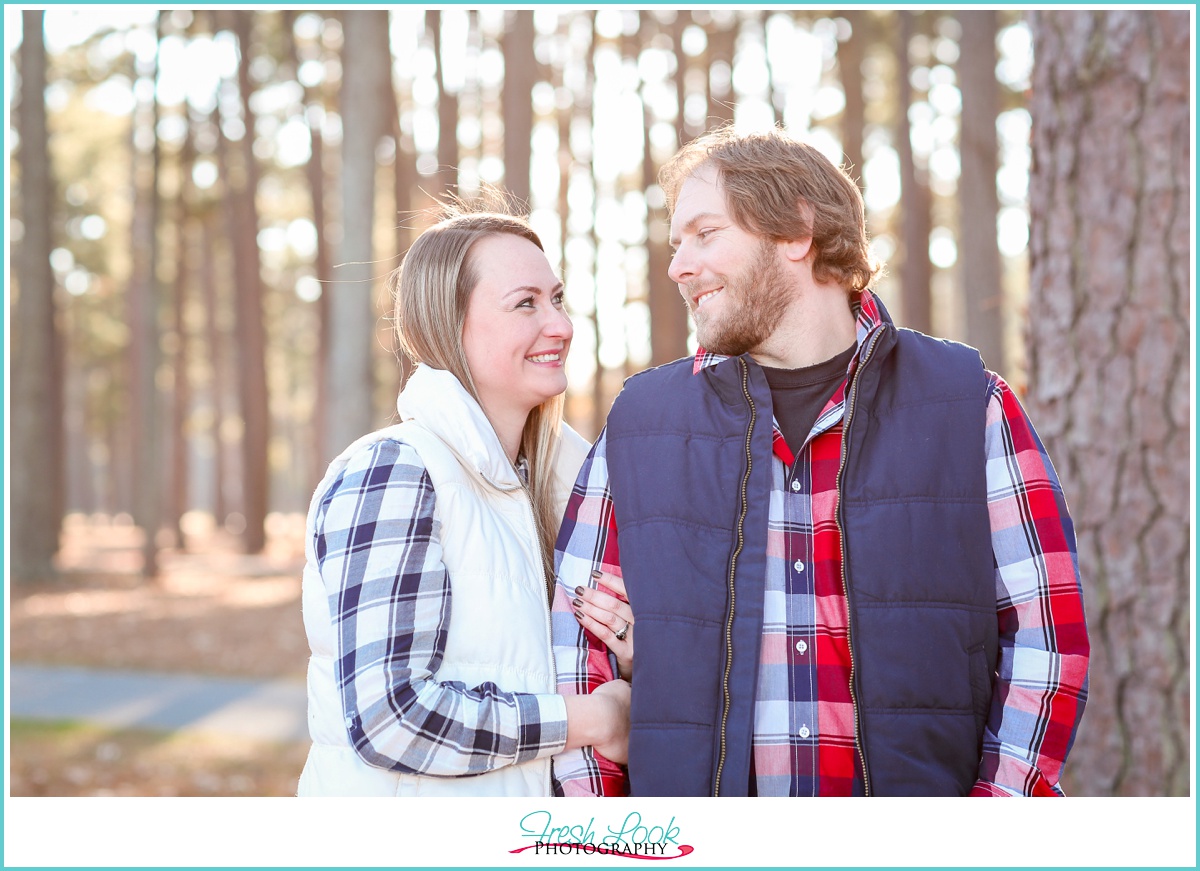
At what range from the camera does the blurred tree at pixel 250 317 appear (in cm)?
1811

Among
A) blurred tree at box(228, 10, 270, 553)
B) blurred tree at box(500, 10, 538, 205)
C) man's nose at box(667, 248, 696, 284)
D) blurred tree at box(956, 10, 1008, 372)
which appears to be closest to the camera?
man's nose at box(667, 248, 696, 284)

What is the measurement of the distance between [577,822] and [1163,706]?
2362 millimetres

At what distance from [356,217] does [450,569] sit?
913 cm

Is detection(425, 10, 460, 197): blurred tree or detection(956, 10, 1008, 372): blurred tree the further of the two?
detection(425, 10, 460, 197): blurred tree

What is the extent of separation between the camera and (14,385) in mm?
15258

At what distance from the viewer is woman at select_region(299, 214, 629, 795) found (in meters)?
2.38

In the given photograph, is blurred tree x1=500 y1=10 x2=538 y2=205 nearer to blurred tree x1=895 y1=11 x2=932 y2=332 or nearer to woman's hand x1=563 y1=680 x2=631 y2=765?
blurred tree x1=895 y1=11 x2=932 y2=332

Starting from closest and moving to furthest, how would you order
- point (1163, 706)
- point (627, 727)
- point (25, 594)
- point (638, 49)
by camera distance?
point (627, 727)
point (1163, 706)
point (25, 594)
point (638, 49)

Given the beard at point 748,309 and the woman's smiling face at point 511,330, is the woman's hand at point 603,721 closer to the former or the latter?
the woman's smiling face at point 511,330

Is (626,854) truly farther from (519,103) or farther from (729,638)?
(519,103)

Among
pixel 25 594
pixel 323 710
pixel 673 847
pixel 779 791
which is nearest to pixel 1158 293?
pixel 779 791

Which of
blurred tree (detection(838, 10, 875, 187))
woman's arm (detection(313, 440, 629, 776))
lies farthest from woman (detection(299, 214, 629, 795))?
blurred tree (detection(838, 10, 875, 187))

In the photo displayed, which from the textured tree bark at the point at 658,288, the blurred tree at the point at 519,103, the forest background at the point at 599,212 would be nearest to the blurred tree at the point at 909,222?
the forest background at the point at 599,212

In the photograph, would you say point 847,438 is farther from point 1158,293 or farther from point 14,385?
point 14,385
